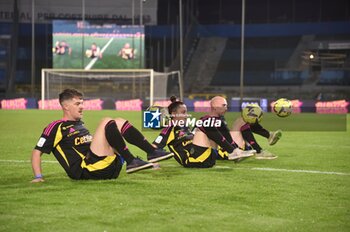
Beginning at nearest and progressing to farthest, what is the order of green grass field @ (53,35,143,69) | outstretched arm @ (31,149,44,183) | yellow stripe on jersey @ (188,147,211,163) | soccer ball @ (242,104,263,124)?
outstretched arm @ (31,149,44,183), yellow stripe on jersey @ (188,147,211,163), soccer ball @ (242,104,263,124), green grass field @ (53,35,143,69)

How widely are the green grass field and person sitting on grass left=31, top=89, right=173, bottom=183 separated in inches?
1363

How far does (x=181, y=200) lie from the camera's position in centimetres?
679

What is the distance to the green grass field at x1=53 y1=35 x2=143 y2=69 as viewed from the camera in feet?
139

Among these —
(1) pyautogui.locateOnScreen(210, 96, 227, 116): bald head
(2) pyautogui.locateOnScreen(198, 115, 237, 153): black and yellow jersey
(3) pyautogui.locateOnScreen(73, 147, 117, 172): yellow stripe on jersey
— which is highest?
(1) pyautogui.locateOnScreen(210, 96, 227, 116): bald head

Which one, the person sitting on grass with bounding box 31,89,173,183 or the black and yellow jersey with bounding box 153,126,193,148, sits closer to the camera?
the person sitting on grass with bounding box 31,89,173,183

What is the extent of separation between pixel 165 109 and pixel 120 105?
1271 inches

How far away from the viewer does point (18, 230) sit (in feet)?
17.4

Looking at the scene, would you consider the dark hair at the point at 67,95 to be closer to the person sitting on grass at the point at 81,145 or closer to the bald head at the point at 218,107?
the person sitting on grass at the point at 81,145

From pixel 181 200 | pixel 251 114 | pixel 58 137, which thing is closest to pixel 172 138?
pixel 251 114

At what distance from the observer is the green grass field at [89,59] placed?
4228 cm

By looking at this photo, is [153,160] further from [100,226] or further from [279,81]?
[279,81]

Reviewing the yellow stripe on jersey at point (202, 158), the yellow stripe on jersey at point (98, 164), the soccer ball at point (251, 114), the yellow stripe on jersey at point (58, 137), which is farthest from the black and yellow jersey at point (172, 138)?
the yellow stripe on jersey at point (58, 137)

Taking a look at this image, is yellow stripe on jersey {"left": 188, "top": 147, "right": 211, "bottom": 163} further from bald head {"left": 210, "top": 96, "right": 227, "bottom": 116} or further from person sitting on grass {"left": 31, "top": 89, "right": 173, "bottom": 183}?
person sitting on grass {"left": 31, "top": 89, "right": 173, "bottom": 183}

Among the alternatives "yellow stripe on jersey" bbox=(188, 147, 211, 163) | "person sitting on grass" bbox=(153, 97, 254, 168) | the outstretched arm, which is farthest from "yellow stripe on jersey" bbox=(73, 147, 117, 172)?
"yellow stripe on jersey" bbox=(188, 147, 211, 163)
